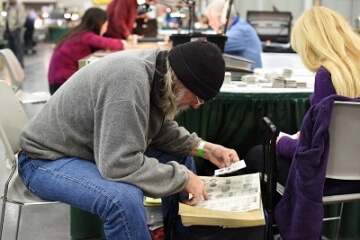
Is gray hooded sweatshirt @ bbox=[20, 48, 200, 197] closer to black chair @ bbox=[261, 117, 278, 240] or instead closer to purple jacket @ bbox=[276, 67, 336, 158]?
black chair @ bbox=[261, 117, 278, 240]

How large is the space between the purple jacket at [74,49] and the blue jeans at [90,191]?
2255mm

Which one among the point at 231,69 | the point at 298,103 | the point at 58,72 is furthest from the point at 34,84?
the point at 298,103

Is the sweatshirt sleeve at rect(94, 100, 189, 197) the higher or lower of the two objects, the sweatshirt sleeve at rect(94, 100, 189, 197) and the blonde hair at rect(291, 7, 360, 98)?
the lower

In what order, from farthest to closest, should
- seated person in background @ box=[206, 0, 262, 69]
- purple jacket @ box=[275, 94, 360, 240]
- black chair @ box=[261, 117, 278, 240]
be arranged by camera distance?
seated person in background @ box=[206, 0, 262, 69]
black chair @ box=[261, 117, 278, 240]
purple jacket @ box=[275, 94, 360, 240]

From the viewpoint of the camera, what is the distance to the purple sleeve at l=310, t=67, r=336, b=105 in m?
1.93

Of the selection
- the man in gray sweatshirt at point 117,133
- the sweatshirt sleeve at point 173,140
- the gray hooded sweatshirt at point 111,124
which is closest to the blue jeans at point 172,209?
the sweatshirt sleeve at point 173,140

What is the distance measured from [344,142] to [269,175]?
0.93 ft

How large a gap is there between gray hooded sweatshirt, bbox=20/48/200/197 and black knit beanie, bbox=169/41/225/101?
94 mm

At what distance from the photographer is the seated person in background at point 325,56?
1.93 m

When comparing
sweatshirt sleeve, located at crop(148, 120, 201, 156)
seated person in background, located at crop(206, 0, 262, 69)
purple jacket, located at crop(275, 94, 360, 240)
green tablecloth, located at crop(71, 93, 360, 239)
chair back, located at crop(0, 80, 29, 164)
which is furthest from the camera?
seated person in background, located at crop(206, 0, 262, 69)

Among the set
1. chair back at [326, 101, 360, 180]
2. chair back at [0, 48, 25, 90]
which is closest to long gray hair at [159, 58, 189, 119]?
chair back at [326, 101, 360, 180]

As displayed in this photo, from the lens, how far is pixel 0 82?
2.10 m

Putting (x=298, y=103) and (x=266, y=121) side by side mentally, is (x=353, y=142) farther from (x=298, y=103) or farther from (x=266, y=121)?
(x=298, y=103)

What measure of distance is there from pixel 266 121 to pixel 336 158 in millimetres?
272
